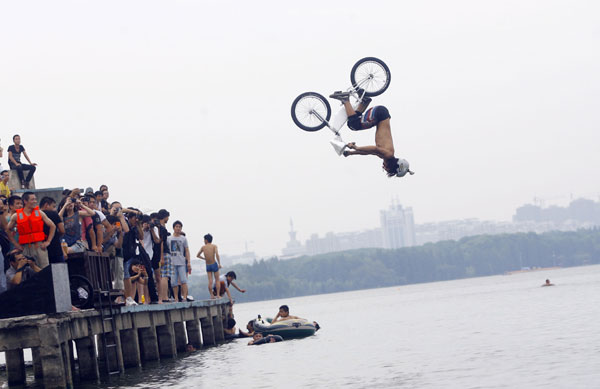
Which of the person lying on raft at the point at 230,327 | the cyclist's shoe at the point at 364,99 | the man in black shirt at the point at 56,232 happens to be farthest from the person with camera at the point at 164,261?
the person lying on raft at the point at 230,327

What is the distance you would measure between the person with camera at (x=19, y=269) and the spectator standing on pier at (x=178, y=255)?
28.7 feet

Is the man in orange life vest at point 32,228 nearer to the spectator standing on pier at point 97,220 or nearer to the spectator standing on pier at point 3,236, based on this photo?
the spectator standing on pier at point 3,236

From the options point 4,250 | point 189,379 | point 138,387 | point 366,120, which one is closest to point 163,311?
point 189,379

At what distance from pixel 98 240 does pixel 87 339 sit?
2.95 meters

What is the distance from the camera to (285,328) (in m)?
41.9

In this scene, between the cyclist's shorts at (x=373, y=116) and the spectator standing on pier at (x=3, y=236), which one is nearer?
the cyclist's shorts at (x=373, y=116)

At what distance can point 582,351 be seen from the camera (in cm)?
2808

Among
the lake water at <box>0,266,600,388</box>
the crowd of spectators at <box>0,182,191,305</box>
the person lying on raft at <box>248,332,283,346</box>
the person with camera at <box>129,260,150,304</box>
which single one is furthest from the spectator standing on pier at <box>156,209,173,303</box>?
the person lying on raft at <box>248,332,283,346</box>

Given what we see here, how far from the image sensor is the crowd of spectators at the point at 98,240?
1997 cm

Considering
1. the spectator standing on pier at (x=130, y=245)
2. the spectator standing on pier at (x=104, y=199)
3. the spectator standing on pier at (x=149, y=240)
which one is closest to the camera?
the spectator standing on pier at (x=104, y=199)

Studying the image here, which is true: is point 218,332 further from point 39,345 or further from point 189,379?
point 39,345

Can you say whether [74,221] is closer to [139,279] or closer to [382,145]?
[139,279]

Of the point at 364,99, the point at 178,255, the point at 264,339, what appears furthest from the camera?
the point at 264,339

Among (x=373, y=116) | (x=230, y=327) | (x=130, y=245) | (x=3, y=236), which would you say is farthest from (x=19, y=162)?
(x=230, y=327)
